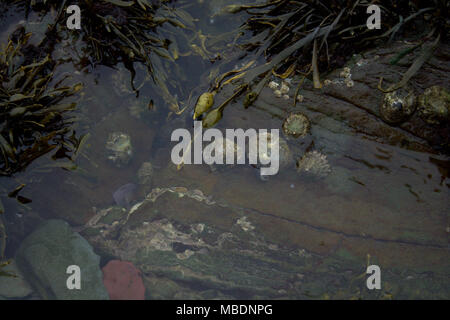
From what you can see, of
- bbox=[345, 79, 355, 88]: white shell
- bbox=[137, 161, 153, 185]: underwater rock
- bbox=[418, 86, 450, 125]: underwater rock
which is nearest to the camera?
bbox=[418, 86, 450, 125]: underwater rock

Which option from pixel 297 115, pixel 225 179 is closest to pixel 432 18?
pixel 297 115

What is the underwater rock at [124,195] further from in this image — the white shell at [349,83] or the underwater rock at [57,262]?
the white shell at [349,83]

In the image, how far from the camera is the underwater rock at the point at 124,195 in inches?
116

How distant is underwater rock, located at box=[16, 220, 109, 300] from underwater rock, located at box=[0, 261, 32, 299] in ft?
0.19

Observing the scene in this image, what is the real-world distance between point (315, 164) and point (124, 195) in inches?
78.1


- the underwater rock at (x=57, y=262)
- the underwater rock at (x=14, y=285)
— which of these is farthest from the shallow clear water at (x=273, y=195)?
the underwater rock at (x=14, y=285)

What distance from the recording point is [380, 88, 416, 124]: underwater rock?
221cm

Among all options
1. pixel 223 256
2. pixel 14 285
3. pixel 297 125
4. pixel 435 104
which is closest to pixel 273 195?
pixel 297 125

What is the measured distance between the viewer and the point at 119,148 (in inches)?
119

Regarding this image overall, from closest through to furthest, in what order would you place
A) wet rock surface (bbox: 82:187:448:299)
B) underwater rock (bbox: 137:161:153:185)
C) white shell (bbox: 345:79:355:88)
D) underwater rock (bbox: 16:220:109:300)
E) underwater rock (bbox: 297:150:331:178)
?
white shell (bbox: 345:79:355:88) → underwater rock (bbox: 297:150:331:178) → wet rock surface (bbox: 82:187:448:299) → underwater rock (bbox: 16:220:109:300) → underwater rock (bbox: 137:161:153:185)

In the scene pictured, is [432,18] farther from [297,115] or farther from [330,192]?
[330,192]

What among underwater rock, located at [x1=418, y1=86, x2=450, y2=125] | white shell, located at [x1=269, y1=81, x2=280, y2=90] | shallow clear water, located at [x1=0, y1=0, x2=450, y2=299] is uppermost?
white shell, located at [x1=269, y1=81, x2=280, y2=90]

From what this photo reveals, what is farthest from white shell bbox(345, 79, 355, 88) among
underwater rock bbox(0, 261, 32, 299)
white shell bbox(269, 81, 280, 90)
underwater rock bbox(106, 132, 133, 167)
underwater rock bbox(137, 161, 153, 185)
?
underwater rock bbox(0, 261, 32, 299)

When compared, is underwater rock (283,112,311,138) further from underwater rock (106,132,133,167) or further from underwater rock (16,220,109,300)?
underwater rock (16,220,109,300)
